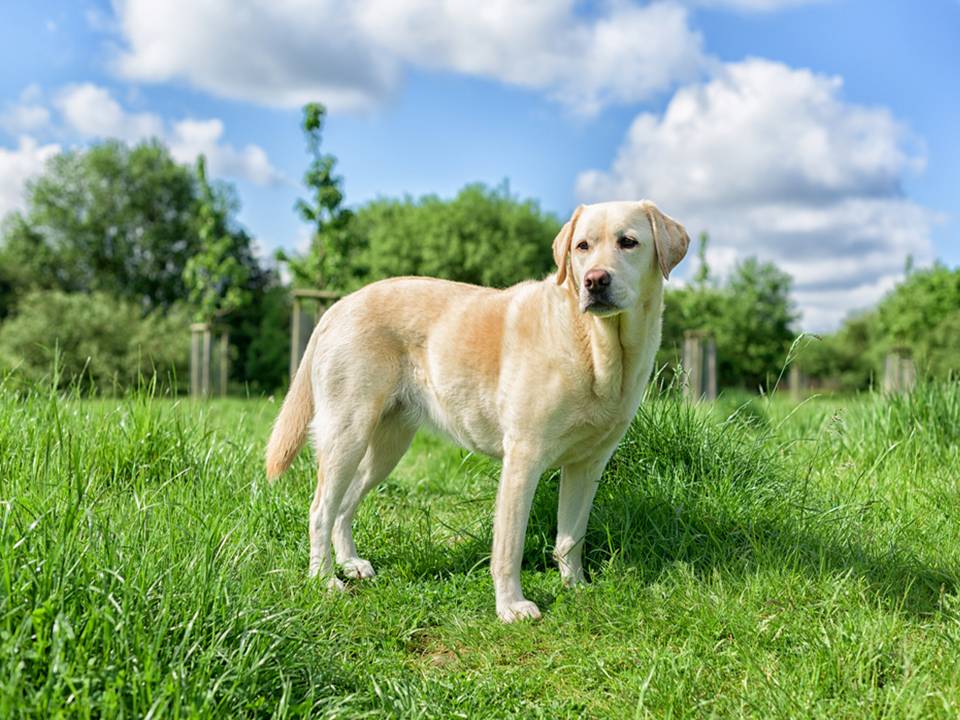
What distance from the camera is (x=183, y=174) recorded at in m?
40.9

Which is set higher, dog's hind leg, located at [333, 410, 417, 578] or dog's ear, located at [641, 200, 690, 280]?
dog's ear, located at [641, 200, 690, 280]

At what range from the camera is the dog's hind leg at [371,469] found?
4.64 metres

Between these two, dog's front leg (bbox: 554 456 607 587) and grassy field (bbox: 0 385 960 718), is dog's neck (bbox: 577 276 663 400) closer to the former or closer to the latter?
dog's front leg (bbox: 554 456 607 587)

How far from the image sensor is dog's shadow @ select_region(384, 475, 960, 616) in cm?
407

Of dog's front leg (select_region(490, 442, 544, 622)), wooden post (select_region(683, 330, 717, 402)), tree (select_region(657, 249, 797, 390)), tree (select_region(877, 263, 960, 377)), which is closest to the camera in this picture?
dog's front leg (select_region(490, 442, 544, 622))

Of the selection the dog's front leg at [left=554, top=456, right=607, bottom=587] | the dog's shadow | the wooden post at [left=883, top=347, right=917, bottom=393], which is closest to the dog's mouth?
the dog's front leg at [left=554, top=456, right=607, bottom=587]

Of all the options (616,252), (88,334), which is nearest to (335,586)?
(616,252)

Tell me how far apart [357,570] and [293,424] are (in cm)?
90

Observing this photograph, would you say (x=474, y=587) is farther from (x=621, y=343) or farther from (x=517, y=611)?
(x=621, y=343)

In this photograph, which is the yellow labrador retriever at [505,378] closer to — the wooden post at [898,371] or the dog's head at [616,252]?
the dog's head at [616,252]

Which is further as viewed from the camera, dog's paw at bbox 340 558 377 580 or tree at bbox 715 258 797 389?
tree at bbox 715 258 797 389

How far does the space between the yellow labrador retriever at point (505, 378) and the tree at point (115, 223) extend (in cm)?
3720

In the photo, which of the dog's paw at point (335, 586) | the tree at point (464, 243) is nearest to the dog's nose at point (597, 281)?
the dog's paw at point (335, 586)

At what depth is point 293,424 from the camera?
4719 millimetres
